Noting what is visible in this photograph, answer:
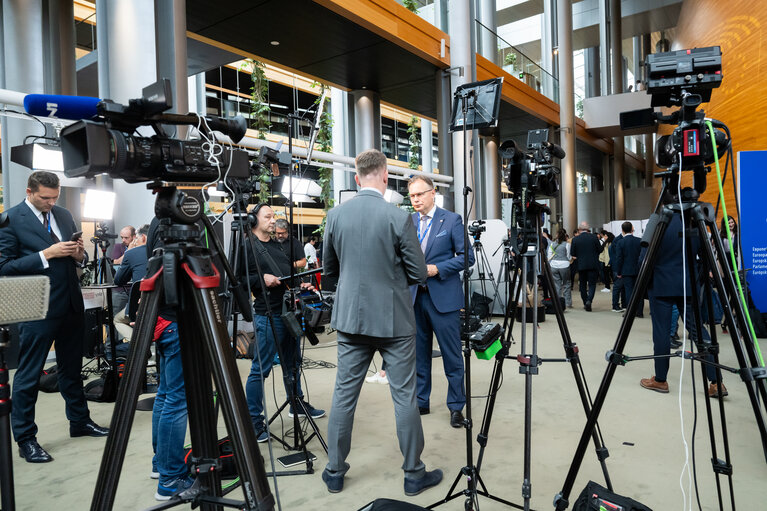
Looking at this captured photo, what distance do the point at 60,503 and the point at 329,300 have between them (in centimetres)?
188

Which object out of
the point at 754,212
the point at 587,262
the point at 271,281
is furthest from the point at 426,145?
the point at 271,281

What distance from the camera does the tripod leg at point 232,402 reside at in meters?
1.18

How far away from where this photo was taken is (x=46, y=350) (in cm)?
294

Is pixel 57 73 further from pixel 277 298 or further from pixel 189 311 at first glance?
pixel 189 311

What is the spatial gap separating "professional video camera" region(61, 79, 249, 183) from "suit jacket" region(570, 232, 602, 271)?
8.21m

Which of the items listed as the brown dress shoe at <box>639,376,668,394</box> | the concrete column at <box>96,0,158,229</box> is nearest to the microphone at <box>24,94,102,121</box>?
the concrete column at <box>96,0,158,229</box>

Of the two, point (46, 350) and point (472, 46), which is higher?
point (472, 46)

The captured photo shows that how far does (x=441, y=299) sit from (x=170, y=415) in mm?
1783

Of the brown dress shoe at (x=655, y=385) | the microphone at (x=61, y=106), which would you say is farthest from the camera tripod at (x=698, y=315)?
the brown dress shoe at (x=655, y=385)

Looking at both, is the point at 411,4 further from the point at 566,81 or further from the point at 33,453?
the point at 33,453

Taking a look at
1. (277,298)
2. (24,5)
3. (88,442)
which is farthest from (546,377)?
(24,5)

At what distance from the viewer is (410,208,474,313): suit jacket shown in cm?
325

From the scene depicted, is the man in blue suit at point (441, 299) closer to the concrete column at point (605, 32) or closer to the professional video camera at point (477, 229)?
the professional video camera at point (477, 229)

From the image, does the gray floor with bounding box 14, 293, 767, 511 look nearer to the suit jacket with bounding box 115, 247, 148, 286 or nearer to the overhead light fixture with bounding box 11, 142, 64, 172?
the suit jacket with bounding box 115, 247, 148, 286
